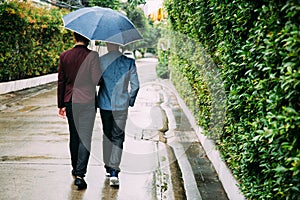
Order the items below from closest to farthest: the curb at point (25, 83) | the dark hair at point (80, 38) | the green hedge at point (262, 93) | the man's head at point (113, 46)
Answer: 1. the green hedge at point (262, 93)
2. the dark hair at point (80, 38)
3. the man's head at point (113, 46)
4. the curb at point (25, 83)

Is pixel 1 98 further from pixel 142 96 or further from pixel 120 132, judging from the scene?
pixel 120 132

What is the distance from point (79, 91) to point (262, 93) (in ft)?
8.18

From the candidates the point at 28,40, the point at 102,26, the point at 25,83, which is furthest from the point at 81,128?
the point at 28,40

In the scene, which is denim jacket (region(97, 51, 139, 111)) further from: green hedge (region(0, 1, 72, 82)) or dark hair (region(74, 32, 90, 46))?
green hedge (region(0, 1, 72, 82))

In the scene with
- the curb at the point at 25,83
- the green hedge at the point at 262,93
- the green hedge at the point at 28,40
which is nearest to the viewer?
the green hedge at the point at 262,93

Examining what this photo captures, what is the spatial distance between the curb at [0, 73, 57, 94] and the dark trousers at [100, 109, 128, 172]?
8.07m

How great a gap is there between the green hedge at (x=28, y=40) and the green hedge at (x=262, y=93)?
9.04 metres

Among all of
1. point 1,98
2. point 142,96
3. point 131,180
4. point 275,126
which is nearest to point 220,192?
point 131,180

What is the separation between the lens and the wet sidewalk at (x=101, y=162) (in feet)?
16.3

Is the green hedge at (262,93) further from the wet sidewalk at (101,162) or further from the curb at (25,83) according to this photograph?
the curb at (25,83)

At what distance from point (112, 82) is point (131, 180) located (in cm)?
143

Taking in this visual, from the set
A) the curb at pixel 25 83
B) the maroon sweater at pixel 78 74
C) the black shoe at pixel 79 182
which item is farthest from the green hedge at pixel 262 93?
the curb at pixel 25 83

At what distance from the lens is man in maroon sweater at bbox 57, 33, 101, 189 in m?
4.84

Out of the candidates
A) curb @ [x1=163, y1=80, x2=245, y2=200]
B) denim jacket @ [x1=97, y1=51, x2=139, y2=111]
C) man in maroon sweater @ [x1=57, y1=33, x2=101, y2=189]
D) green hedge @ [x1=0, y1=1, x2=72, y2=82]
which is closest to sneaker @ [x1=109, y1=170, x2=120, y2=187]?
man in maroon sweater @ [x1=57, y1=33, x2=101, y2=189]
